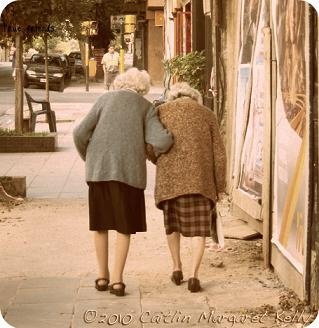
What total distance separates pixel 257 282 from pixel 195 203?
2.52ft

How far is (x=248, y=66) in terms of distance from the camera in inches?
324

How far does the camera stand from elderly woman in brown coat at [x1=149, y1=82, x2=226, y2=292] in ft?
20.6

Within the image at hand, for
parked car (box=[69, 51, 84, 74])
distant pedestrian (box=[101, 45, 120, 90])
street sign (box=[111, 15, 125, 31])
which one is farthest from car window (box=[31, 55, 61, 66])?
distant pedestrian (box=[101, 45, 120, 90])

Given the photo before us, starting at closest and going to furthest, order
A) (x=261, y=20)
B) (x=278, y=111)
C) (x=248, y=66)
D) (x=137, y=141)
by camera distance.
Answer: (x=137, y=141), (x=278, y=111), (x=261, y=20), (x=248, y=66)

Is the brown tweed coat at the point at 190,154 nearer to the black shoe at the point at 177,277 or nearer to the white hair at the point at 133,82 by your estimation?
the white hair at the point at 133,82

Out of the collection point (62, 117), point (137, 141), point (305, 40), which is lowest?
point (62, 117)

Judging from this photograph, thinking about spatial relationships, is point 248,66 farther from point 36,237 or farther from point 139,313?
point 139,313

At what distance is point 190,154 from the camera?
6.26 meters

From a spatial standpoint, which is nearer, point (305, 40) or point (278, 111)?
point (305, 40)

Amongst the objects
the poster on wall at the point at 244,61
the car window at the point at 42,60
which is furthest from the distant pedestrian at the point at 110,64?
the poster on wall at the point at 244,61

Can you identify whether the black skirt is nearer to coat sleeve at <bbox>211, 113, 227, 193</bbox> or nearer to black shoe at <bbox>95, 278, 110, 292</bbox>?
black shoe at <bbox>95, 278, 110, 292</bbox>

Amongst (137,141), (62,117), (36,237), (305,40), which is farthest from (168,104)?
(62,117)

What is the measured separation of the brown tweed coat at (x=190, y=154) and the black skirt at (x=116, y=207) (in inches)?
10.6

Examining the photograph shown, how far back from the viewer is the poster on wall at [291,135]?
5660 mm
